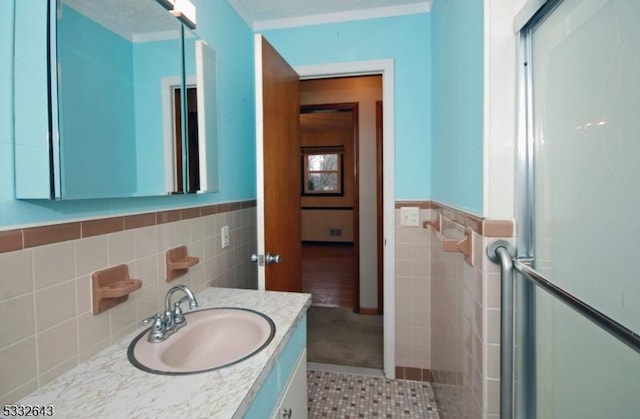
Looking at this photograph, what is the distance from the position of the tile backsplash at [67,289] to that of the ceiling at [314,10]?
1406mm

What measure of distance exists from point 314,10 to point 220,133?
1.02 meters

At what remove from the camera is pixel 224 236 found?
1.67 m

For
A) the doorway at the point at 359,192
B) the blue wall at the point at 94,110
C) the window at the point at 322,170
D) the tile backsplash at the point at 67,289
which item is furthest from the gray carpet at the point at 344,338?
the window at the point at 322,170

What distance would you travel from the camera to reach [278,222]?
67.2 inches

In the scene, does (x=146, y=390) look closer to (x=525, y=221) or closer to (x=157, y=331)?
(x=157, y=331)

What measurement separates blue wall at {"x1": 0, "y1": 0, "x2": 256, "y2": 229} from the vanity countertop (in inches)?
15.8

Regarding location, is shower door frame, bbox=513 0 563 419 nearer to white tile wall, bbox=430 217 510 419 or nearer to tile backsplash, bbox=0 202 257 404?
white tile wall, bbox=430 217 510 419

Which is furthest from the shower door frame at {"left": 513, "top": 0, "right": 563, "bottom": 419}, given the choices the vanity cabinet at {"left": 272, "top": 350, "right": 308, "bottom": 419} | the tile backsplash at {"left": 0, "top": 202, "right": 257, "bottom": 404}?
the tile backsplash at {"left": 0, "top": 202, "right": 257, "bottom": 404}

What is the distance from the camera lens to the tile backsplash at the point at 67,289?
698 mm

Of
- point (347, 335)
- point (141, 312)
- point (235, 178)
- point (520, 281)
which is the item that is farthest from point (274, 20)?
point (347, 335)

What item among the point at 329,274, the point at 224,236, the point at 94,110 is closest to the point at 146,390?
the point at 94,110

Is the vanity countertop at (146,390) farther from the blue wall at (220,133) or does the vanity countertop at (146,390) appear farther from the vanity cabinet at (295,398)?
the blue wall at (220,133)

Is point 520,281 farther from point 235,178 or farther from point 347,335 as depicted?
point 347,335

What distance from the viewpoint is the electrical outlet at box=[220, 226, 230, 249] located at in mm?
1653
